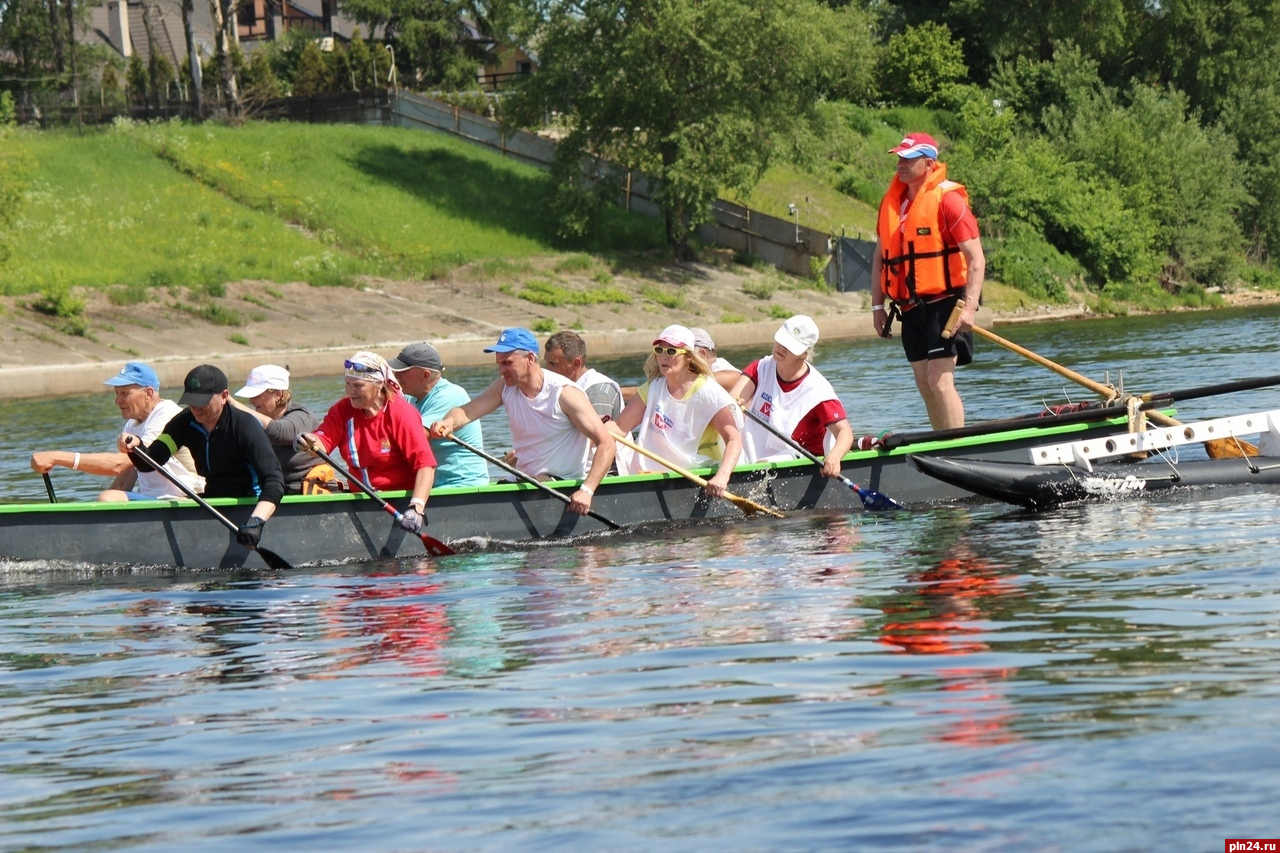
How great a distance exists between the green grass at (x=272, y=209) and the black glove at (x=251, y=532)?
21.3m

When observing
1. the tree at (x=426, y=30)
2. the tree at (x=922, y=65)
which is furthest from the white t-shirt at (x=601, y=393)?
the tree at (x=426, y=30)

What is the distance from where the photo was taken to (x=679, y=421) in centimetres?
1084

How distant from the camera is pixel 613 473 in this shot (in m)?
11.1

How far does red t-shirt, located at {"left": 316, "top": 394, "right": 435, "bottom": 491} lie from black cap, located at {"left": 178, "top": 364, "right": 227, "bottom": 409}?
0.84 m

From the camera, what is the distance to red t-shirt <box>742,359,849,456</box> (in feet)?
35.7

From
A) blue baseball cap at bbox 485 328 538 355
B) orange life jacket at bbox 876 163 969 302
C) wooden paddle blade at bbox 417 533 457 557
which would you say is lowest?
wooden paddle blade at bbox 417 533 457 557

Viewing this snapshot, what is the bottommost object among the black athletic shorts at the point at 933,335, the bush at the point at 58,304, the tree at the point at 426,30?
the bush at the point at 58,304

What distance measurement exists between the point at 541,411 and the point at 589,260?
27554 mm

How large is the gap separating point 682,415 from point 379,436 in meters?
2.04

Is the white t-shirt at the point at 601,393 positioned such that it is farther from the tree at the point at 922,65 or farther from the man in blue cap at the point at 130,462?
the tree at the point at 922,65

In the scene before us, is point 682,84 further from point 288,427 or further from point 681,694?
point 681,694

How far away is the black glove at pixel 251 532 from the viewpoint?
→ 921 cm

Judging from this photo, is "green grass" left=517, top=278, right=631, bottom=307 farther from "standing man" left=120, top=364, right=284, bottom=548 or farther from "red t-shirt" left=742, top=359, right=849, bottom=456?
"standing man" left=120, top=364, right=284, bottom=548

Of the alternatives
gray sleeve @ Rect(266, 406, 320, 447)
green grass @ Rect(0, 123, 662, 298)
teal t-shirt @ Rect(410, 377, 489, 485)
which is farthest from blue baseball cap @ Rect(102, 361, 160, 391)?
green grass @ Rect(0, 123, 662, 298)
